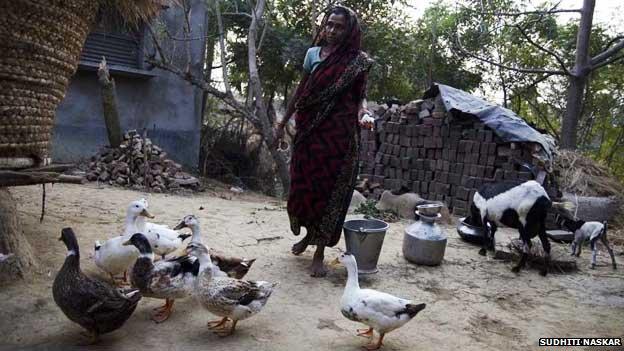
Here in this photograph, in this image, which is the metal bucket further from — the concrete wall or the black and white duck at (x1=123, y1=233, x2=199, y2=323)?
the concrete wall

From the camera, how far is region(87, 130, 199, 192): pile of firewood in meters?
8.07

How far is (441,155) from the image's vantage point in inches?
322

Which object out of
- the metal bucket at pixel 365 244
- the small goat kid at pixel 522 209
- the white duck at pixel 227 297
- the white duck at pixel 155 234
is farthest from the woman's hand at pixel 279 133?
the small goat kid at pixel 522 209

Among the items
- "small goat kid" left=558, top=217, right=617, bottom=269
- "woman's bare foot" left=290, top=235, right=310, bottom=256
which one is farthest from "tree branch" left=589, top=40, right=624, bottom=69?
"woman's bare foot" left=290, top=235, right=310, bottom=256

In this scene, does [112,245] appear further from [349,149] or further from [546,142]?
[546,142]

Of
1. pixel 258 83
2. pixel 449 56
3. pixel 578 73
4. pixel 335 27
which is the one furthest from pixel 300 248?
pixel 449 56

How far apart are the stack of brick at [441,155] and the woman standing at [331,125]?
416 centimetres

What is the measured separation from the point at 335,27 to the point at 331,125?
2.49ft

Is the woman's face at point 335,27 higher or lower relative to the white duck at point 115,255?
higher

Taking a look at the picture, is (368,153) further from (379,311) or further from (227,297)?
(227,297)

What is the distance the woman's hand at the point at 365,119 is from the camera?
3.83 meters

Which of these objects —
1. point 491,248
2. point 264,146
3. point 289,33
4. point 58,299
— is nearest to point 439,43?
point 289,33

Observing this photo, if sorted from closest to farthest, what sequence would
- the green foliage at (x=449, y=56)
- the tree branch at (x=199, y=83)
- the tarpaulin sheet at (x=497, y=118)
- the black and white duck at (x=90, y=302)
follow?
the black and white duck at (x=90, y=302) < the tarpaulin sheet at (x=497, y=118) < the tree branch at (x=199, y=83) < the green foliage at (x=449, y=56)

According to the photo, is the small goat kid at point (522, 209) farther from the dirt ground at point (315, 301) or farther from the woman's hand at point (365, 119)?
the woman's hand at point (365, 119)
